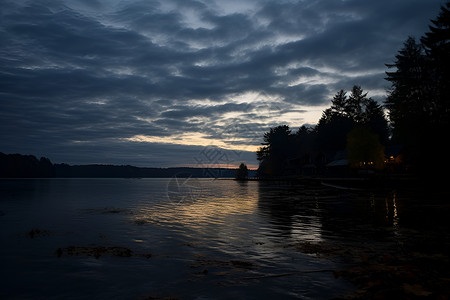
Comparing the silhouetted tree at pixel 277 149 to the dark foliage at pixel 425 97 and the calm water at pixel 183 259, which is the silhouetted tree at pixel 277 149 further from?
the calm water at pixel 183 259

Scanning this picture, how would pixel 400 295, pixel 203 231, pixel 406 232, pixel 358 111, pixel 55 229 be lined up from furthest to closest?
pixel 358 111 → pixel 55 229 → pixel 203 231 → pixel 406 232 → pixel 400 295

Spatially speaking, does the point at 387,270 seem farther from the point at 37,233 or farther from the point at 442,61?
the point at 442,61

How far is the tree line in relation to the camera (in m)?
45.2

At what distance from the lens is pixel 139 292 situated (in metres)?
7.71

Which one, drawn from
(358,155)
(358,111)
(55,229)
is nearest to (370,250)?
(55,229)

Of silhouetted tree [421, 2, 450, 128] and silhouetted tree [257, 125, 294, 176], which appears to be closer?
silhouetted tree [421, 2, 450, 128]

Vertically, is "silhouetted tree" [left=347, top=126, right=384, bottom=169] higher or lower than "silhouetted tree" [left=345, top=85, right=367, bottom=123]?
lower

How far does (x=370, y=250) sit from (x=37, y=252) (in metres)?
13.4

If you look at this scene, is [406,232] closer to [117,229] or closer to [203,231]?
[203,231]

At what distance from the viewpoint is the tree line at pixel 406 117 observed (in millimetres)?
45203

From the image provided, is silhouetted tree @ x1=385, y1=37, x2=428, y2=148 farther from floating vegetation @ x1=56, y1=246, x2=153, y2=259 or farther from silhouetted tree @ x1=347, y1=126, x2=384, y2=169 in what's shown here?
floating vegetation @ x1=56, y1=246, x2=153, y2=259

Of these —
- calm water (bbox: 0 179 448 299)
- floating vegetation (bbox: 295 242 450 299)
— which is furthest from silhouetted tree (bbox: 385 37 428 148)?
floating vegetation (bbox: 295 242 450 299)

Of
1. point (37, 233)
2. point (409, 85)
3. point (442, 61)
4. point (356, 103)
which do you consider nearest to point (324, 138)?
point (356, 103)

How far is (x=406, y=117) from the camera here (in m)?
59.5
